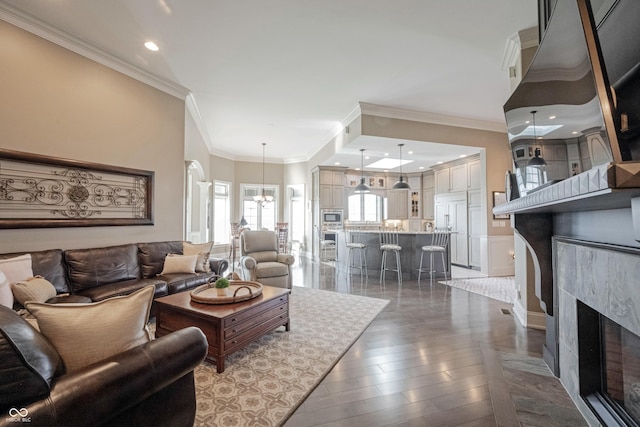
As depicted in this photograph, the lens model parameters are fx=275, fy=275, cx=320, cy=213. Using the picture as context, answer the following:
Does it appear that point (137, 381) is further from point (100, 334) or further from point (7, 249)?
point (7, 249)

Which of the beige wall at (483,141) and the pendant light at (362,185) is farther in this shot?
the pendant light at (362,185)

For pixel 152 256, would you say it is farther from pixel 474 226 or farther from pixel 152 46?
pixel 474 226

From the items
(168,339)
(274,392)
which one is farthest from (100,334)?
(274,392)

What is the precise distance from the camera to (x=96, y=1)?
2.70 m

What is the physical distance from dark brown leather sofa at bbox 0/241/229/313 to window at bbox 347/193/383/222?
5.87 m

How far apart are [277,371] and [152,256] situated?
2584mm

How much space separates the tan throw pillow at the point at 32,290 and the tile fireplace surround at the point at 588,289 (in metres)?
3.83

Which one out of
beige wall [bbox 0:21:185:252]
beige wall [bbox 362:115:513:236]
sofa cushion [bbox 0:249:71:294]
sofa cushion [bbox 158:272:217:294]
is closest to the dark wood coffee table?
sofa cushion [bbox 158:272:217:294]

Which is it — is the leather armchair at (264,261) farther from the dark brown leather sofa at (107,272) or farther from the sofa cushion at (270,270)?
the dark brown leather sofa at (107,272)

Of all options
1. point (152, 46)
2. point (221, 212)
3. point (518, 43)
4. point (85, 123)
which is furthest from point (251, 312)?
point (221, 212)

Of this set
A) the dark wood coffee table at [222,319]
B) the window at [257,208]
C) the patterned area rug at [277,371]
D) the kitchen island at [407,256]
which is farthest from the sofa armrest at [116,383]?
the window at [257,208]

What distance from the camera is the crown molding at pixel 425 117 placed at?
16.9 ft

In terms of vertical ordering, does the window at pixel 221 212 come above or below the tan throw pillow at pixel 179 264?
above

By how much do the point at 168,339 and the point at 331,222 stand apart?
729 centimetres
